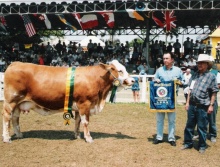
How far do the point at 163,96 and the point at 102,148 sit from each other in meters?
1.65

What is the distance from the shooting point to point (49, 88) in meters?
6.70

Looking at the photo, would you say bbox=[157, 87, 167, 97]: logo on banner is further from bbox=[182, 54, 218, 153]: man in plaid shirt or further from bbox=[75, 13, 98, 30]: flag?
bbox=[75, 13, 98, 30]: flag

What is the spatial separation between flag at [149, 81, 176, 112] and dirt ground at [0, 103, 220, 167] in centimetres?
80

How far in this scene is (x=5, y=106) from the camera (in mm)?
6738

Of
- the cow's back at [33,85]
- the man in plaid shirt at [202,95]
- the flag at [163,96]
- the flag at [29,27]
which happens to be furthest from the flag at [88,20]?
the man in plaid shirt at [202,95]

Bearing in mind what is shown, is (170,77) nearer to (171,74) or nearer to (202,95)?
(171,74)

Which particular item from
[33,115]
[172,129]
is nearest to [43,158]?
[172,129]

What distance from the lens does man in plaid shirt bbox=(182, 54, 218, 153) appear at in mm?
5957

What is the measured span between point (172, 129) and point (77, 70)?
7.74ft

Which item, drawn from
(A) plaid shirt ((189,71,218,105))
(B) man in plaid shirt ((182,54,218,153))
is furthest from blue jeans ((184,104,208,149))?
(A) plaid shirt ((189,71,218,105))

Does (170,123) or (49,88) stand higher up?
(49,88)

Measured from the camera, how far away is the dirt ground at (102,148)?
5.56 m

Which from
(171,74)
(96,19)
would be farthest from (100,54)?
(171,74)

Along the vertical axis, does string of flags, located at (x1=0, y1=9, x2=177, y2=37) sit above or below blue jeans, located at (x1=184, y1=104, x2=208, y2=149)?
above
